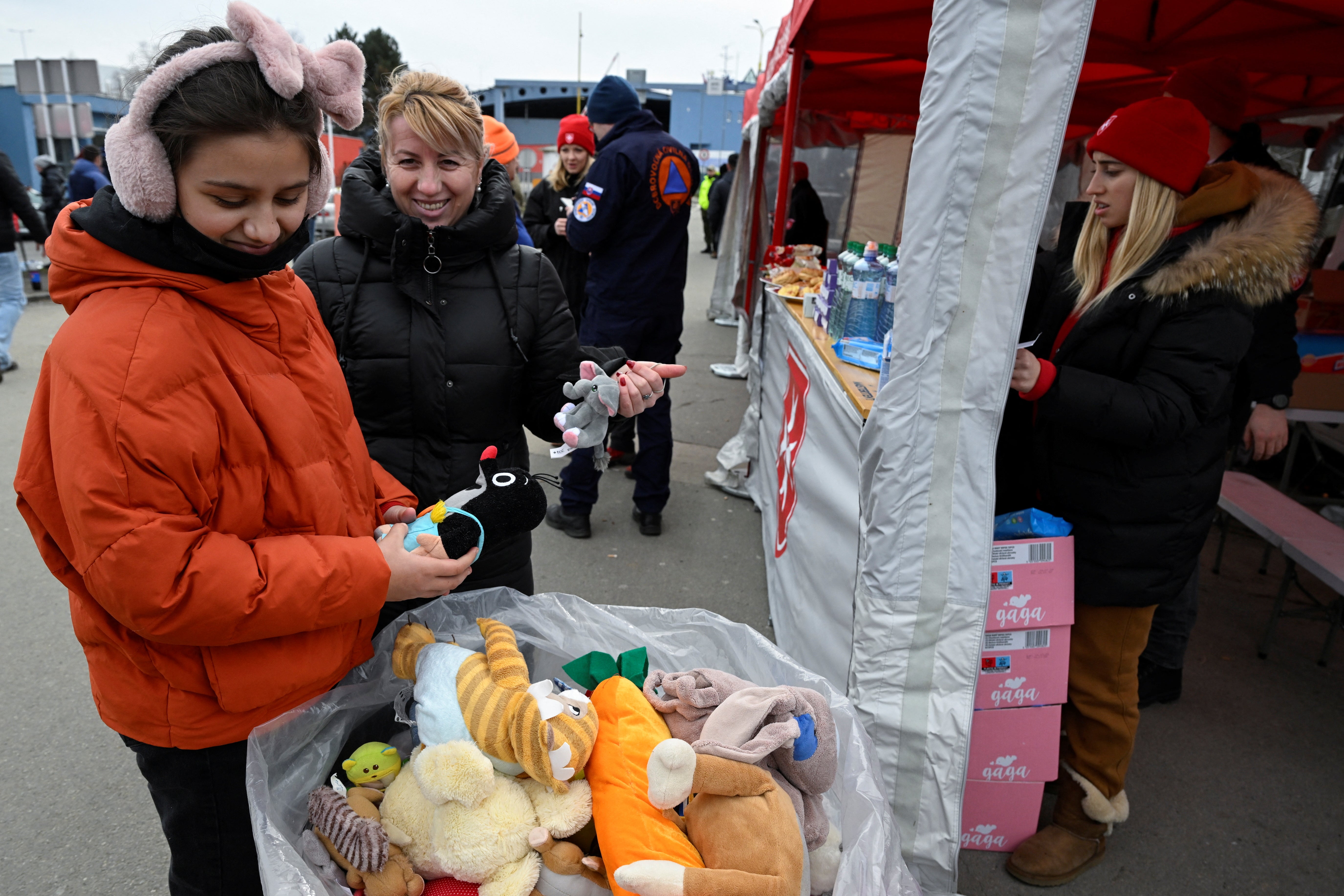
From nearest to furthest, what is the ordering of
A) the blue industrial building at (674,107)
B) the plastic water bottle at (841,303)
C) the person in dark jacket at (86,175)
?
the plastic water bottle at (841,303)
the person in dark jacket at (86,175)
the blue industrial building at (674,107)

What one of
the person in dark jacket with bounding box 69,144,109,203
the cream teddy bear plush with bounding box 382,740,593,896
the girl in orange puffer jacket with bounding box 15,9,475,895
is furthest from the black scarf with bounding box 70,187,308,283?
the person in dark jacket with bounding box 69,144,109,203

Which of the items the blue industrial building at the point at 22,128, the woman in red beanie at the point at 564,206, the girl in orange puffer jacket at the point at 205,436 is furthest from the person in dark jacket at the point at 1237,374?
the blue industrial building at the point at 22,128

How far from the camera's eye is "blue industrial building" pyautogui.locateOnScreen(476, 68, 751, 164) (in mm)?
40625

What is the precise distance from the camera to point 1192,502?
2.06 m

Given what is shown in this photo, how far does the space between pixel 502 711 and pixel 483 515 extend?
294mm

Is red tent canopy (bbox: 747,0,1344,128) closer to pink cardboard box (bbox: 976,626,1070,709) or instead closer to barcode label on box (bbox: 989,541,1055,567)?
barcode label on box (bbox: 989,541,1055,567)

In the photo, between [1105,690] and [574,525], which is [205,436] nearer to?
[1105,690]

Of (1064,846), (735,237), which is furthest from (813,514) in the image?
(735,237)

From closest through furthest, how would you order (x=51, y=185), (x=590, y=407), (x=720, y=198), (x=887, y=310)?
(x=590, y=407), (x=887, y=310), (x=51, y=185), (x=720, y=198)

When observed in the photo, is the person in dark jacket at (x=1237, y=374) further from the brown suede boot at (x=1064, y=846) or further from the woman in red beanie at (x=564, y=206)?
the woman in red beanie at (x=564, y=206)

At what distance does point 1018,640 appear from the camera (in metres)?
2.05

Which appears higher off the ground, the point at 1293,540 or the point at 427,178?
the point at 427,178

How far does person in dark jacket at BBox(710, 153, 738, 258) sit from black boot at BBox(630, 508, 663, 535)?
7253 millimetres

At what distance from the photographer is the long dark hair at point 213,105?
0.98 meters
